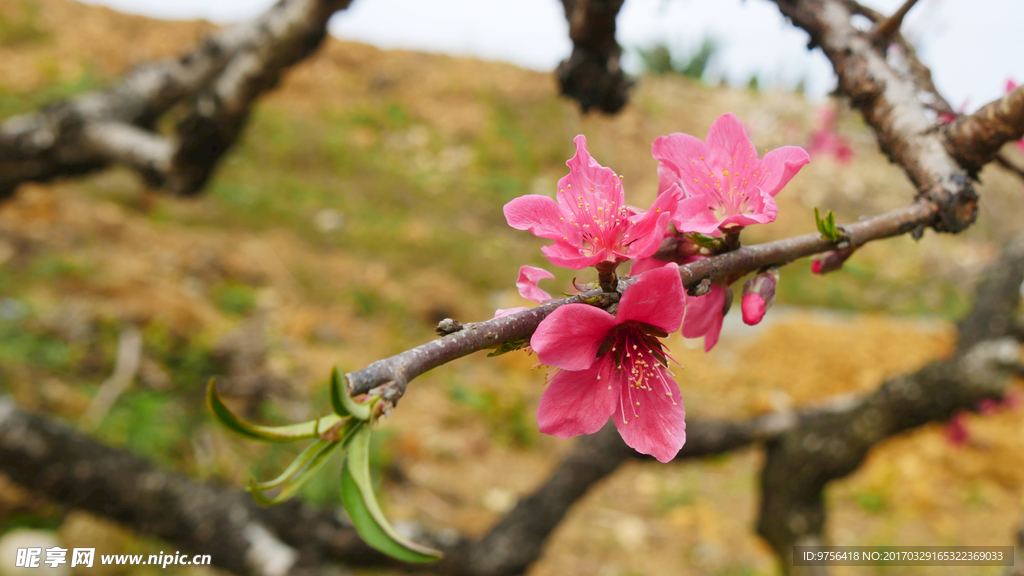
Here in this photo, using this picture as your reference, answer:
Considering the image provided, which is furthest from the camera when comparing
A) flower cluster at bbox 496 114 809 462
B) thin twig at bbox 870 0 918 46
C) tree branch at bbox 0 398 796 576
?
tree branch at bbox 0 398 796 576

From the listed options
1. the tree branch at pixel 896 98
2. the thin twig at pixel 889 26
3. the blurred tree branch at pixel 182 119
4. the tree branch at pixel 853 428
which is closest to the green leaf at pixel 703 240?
the tree branch at pixel 896 98

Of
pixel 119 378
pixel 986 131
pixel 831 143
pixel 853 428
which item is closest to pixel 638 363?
pixel 986 131

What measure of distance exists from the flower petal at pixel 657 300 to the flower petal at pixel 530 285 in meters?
0.10

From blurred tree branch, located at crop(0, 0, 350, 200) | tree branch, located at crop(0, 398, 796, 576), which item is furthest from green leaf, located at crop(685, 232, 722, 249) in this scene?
blurred tree branch, located at crop(0, 0, 350, 200)

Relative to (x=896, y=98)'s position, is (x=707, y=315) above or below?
below

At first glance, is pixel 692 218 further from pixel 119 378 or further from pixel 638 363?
pixel 119 378

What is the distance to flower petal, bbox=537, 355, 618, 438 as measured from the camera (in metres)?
0.55

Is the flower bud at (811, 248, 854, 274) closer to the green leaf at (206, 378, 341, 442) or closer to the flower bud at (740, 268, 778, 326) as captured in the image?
the flower bud at (740, 268, 778, 326)

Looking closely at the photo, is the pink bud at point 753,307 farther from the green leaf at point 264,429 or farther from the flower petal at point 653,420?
the green leaf at point 264,429

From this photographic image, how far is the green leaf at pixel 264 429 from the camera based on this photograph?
0.46 m

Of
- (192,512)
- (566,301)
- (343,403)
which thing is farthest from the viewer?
(192,512)

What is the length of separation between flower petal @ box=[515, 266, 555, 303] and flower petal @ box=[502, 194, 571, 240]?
48 mm

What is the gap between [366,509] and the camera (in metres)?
0.45

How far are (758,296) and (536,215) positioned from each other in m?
0.27
